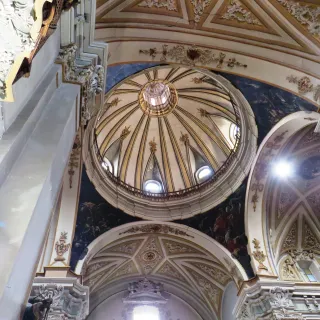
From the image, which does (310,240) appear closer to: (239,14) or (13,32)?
(239,14)

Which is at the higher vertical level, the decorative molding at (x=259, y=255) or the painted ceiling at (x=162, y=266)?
the painted ceiling at (x=162, y=266)

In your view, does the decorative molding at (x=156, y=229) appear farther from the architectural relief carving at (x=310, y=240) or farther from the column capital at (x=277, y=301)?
the architectural relief carving at (x=310, y=240)

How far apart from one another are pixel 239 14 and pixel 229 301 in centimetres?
948

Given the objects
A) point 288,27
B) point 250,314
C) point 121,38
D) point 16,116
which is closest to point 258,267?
point 250,314

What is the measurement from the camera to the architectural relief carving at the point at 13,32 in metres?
2.21

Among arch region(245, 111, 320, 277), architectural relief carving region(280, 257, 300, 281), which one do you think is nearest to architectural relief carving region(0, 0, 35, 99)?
arch region(245, 111, 320, 277)

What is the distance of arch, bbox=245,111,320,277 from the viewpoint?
9.11 m

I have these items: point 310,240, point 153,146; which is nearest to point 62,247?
point 153,146

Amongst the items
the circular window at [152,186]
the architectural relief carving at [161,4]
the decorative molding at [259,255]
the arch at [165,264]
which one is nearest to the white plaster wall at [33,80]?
the architectural relief carving at [161,4]

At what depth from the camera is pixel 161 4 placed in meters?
6.98

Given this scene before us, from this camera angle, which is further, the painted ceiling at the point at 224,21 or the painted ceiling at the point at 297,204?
the painted ceiling at the point at 297,204

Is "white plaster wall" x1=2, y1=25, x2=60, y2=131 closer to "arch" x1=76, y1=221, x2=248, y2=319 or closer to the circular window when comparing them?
"arch" x1=76, y1=221, x2=248, y2=319

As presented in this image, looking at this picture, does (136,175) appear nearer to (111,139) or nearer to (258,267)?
(111,139)

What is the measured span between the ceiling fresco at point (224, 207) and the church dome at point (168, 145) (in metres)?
0.33
